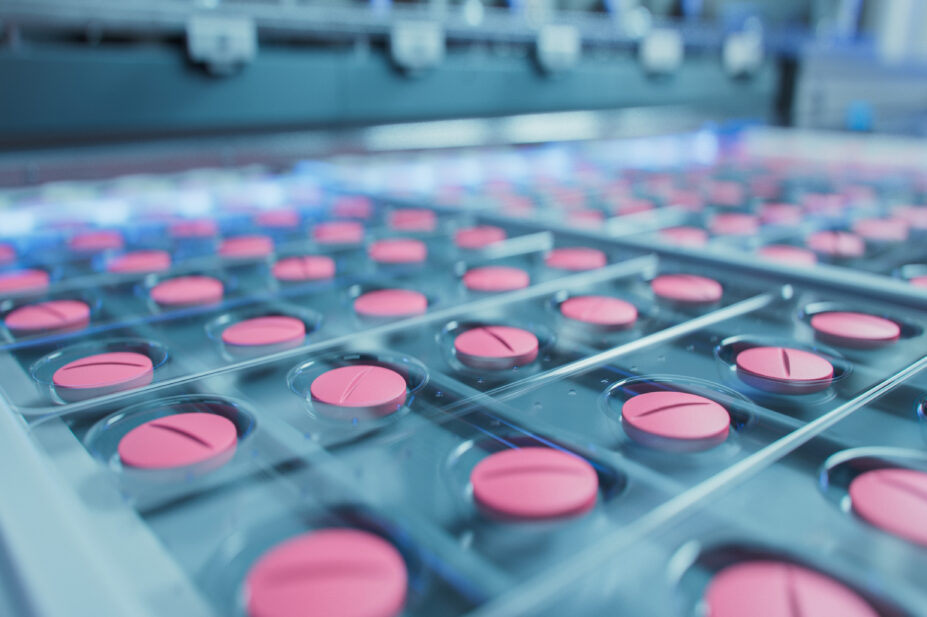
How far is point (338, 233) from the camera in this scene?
4.60ft

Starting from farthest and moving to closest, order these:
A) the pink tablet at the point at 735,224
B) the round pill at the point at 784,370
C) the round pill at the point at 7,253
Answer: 1. the pink tablet at the point at 735,224
2. the round pill at the point at 7,253
3. the round pill at the point at 784,370

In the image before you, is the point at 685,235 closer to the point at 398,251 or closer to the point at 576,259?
the point at 576,259

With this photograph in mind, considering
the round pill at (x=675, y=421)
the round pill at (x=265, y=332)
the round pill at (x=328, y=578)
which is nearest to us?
the round pill at (x=328, y=578)

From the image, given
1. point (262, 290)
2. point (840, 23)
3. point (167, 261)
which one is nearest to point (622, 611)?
point (262, 290)

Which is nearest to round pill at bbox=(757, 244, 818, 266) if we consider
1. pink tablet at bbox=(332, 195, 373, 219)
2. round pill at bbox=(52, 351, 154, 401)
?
pink tablet at bbox=(332, 195, 373, 219)

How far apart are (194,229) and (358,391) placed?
2.87 ft

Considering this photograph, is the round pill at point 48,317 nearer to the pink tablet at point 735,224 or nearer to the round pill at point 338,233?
the round pill at point 338,233

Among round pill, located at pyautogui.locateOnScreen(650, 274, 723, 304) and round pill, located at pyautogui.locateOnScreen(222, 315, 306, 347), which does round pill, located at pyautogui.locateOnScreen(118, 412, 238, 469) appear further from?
round pill, located at pyautogui.locateOnScreen(650, 274, 723, 304)

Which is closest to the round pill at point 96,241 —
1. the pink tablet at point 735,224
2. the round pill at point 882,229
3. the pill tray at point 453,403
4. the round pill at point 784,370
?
the pill tray at point 453,403

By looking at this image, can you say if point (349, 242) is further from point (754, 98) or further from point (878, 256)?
point (754, 98)

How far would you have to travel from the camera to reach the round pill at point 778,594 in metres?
0.42

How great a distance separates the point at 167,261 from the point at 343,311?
1.32 feet

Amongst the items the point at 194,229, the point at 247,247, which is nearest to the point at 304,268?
the point at 247,247

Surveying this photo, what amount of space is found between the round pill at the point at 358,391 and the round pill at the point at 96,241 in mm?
749
